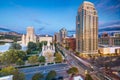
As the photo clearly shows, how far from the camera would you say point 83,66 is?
3.08 meters

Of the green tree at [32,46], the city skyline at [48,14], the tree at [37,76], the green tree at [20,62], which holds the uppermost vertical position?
the city skyline at [48,14]

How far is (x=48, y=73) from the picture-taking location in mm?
2734

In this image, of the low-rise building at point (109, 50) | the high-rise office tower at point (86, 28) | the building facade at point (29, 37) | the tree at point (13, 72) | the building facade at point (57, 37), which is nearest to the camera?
the tree at point (13, 72)

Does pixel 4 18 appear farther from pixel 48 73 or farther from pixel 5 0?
pixel 48 73

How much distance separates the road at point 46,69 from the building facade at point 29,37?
0.44 meters

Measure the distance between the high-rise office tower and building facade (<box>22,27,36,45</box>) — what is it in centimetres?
85

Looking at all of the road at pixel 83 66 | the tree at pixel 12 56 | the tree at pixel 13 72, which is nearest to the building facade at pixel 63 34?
the road at pixel 83 66

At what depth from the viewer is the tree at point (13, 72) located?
2.47 metres

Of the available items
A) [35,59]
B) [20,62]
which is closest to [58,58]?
[35,59]

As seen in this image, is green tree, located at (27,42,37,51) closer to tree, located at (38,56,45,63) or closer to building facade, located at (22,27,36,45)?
building facade, located at (22,27,36,45)

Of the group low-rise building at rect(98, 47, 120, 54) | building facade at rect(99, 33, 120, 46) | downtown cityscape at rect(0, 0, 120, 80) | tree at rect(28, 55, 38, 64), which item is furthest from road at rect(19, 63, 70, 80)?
building facade at rect(99, 33, 120, 46)

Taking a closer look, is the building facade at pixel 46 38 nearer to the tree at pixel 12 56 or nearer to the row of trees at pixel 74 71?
the tree at pixel 12 56

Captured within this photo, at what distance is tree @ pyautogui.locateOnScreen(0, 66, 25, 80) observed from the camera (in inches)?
97.3

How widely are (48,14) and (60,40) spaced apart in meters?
0.51
